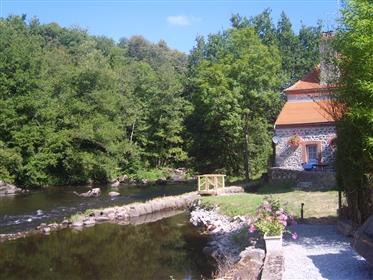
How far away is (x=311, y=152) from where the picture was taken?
88.0ft

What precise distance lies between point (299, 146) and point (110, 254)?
16460 millimetres

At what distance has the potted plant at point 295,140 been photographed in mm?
26781

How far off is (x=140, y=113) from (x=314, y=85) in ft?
54.2

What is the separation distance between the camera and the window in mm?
26734

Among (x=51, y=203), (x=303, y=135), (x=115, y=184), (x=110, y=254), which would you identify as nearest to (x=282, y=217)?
(x=110, y=254)

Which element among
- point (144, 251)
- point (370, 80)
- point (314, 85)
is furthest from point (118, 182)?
point (370, 80)

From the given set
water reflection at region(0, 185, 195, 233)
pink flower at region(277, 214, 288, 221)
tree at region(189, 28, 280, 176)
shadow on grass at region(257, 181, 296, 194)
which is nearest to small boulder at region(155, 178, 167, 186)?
water reflection at region(0, 185, 195, 233)

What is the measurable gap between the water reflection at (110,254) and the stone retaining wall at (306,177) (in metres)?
7.66

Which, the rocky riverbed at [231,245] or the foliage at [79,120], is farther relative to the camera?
the foliage at [79,120]

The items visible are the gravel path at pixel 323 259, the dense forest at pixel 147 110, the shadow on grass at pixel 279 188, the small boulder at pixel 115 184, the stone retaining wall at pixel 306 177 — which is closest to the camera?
the gravel path at pixel 323 259

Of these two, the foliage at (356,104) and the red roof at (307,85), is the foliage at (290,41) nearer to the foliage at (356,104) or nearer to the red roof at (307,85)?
the red roof at (307,85)

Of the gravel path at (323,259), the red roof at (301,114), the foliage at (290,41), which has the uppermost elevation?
the foliage at (290,41)

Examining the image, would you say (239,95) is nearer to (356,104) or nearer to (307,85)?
(307,85)

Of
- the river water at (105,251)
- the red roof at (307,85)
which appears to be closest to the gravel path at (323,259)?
the river water at (105,251)
